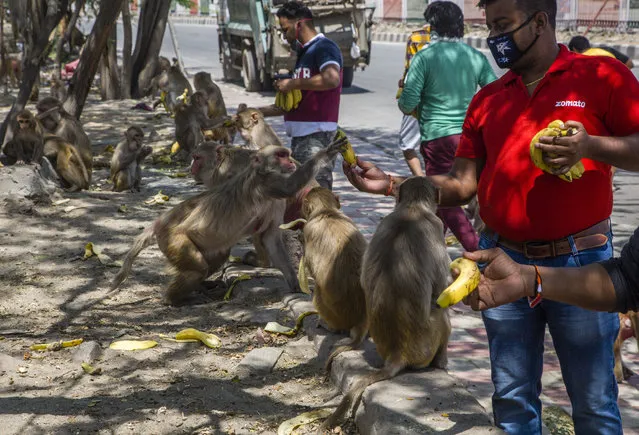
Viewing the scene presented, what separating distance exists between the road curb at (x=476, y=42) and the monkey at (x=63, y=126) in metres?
8.18

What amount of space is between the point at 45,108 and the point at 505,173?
30.4 feet

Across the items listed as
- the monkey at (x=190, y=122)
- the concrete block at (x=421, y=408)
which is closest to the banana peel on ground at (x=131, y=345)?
the concrete block at (x=421, y=408)

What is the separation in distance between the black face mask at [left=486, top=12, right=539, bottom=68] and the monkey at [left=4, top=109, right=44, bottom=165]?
25.7 feet

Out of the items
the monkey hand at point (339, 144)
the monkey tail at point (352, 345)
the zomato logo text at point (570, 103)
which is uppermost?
the zomato logo text at point (570, 103)

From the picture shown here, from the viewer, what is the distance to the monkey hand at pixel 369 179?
426 cm

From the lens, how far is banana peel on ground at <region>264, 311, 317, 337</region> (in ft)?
19.4

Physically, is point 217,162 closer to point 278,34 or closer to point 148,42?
point 278,34

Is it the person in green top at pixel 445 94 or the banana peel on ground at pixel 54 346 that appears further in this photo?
the person in green top at pixel 445 94

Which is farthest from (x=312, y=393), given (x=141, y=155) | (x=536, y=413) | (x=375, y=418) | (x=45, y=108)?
(x=45, y=108)

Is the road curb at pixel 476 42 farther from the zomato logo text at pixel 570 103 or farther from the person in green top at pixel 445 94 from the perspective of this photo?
the zomato logo text at pixel 570 103

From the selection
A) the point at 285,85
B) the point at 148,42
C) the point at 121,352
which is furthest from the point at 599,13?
the point at 121,352

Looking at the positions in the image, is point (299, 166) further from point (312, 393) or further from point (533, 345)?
point (533, 345)

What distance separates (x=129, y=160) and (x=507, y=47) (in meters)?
7.75

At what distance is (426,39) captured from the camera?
9.59 meters
